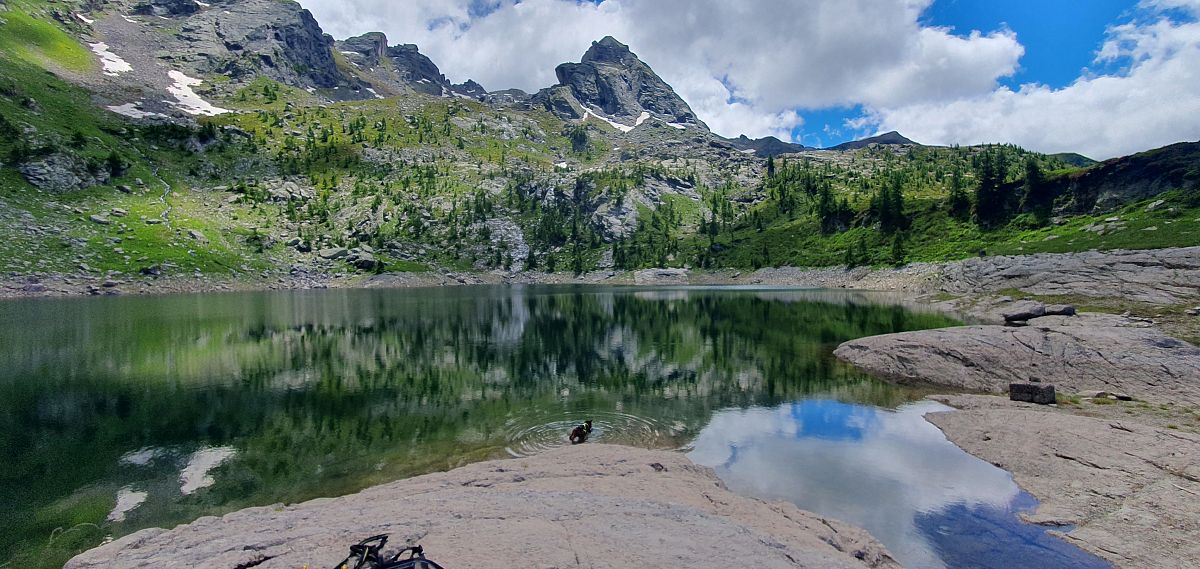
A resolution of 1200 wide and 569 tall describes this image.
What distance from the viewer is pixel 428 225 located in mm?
194375

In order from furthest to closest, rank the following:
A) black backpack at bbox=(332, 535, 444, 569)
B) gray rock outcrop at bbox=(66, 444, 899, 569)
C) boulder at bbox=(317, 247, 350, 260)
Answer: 1. boulder at bbox=(317, 247, 350, 260)
2. gray rock outcrop at bbox=(66, 444, 899, 569)
3. black backpack at bbox=(332, 535, 444, 569)

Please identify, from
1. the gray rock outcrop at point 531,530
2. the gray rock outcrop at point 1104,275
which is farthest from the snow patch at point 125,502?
the gray rock outcrop at point 1104,275

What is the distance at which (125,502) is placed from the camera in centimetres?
1619

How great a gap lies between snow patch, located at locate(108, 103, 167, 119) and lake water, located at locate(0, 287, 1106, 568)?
17205 cm

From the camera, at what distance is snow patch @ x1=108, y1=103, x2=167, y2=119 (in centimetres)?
16991

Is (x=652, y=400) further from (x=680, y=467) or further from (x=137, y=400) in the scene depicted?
(x=137, y=400)

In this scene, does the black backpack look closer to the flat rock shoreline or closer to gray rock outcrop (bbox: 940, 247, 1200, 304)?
the flat rock shoreline

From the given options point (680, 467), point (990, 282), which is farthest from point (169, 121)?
point (990, 282)

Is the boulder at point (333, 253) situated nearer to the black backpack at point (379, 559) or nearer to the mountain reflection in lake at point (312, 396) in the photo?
the mountain reflection in lake at point (312, 396)

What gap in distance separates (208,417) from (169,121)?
217 metres

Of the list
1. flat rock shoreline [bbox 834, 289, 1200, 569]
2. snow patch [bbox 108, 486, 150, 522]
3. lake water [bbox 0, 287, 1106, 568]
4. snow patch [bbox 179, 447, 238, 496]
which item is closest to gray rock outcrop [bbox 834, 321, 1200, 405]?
flat rock shoreline [bbox 834, 289, 1200, 569]

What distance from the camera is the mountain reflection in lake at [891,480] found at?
13133mm

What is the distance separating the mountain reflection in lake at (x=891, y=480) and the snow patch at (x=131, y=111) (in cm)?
23563

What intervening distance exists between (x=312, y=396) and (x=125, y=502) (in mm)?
13293
